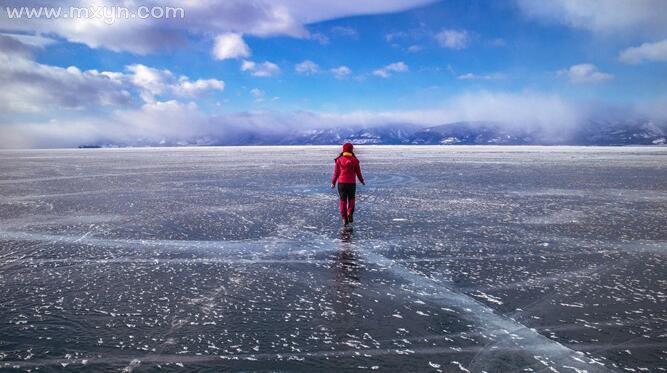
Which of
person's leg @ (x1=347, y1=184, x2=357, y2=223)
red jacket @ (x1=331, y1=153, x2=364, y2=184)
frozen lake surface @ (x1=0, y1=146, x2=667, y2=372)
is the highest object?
red jacket @ (x1=331, y1=153, x2=364, y2=184)

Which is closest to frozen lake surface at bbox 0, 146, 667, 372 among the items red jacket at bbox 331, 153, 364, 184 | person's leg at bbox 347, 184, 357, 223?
person's leg at bbox 347, 184, 357, 223

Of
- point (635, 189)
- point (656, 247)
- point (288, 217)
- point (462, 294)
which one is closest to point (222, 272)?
point (462, 294)

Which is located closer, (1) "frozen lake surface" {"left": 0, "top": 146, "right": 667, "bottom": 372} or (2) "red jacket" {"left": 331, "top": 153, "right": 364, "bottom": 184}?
(1) "frozen lake surface" {"left": 0, "top": 146, "right": 667, "bottom": 372}

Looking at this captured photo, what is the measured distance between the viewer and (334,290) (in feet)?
17.4

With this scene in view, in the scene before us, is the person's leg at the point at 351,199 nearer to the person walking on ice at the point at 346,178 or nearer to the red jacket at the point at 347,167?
the person walking on ice at the point at 346,178

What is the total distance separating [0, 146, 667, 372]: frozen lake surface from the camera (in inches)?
146

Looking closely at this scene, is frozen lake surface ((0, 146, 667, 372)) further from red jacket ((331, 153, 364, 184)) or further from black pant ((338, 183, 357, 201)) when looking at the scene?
red jacket ((331, 153, 364, 184))

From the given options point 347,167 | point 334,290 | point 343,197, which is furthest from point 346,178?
point 334,290

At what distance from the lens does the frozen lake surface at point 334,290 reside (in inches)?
146

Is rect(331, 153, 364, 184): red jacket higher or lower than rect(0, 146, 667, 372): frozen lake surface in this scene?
higher

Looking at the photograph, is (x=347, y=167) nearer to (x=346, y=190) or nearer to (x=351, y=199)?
(x=346, y=190)

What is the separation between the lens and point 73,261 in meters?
6.63

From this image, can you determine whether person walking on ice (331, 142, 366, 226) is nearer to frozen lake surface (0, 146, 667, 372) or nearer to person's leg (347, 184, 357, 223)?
person's leg (347, 184, 357, 223)

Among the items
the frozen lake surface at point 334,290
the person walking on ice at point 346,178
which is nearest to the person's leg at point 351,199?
the person walking on ice at point 346,178
